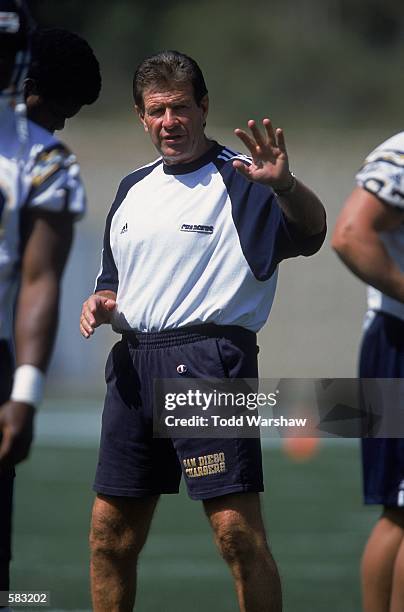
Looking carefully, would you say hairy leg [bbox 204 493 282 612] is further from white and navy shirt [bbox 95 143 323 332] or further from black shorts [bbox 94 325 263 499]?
white and navy shirt [bbox 95 143 323 332]

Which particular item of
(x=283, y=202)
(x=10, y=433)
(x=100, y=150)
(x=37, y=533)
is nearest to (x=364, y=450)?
(x=283, y=202)

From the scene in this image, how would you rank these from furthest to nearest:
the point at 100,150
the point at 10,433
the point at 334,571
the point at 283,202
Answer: the point at 100,150, the point at 334,571, the point at 283,202, the point at 10,433

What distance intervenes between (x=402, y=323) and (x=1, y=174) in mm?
979

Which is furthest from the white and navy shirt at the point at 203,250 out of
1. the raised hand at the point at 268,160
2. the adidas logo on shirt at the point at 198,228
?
the raised hand at the point at 268,160

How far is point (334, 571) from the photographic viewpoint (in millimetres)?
4980

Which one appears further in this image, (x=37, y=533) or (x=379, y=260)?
(x=37, y=533)

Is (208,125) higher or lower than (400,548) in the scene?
higher

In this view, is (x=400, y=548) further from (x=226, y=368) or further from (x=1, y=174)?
(x=1, y=174)

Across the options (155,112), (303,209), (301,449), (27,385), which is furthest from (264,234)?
(301,449)

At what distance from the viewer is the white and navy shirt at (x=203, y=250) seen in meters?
3.53

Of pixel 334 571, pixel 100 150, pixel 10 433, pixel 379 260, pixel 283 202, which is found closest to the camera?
pixel 10 433

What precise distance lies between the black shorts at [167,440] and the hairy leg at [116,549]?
0.05m

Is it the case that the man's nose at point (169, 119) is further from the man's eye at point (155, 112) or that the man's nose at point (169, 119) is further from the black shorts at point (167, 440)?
the black shorts at point (167, 440)

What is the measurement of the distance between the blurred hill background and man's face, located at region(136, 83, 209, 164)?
24.0 ft
